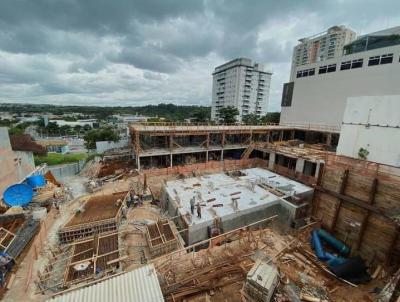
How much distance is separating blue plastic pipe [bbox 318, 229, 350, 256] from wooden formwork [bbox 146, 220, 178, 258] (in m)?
8.48

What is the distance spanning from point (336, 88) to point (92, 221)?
32345 millimetres

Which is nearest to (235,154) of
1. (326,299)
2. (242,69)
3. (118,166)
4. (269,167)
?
(269,167)

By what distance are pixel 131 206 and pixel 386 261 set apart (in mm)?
15197

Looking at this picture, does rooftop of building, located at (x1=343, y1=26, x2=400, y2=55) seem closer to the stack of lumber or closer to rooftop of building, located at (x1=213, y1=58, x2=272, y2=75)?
the stack of lumber

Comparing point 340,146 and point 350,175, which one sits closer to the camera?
point 350,175

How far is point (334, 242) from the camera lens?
10562mm

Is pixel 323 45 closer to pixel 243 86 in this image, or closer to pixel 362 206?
pixel 243 86

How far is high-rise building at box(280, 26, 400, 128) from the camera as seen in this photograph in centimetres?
2173

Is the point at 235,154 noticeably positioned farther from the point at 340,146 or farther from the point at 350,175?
the point at 350,175

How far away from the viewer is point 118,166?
2355cm

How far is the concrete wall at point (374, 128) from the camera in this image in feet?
40.0

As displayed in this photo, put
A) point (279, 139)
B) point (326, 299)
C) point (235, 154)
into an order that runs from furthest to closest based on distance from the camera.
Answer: point (279, 139) → point (235, 154) → point (326, 299)

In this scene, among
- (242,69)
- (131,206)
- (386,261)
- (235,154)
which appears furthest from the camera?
(242,69)

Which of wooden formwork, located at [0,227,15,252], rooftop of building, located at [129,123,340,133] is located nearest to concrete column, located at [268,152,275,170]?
rooftop of building, located at [129,123,340,133]
